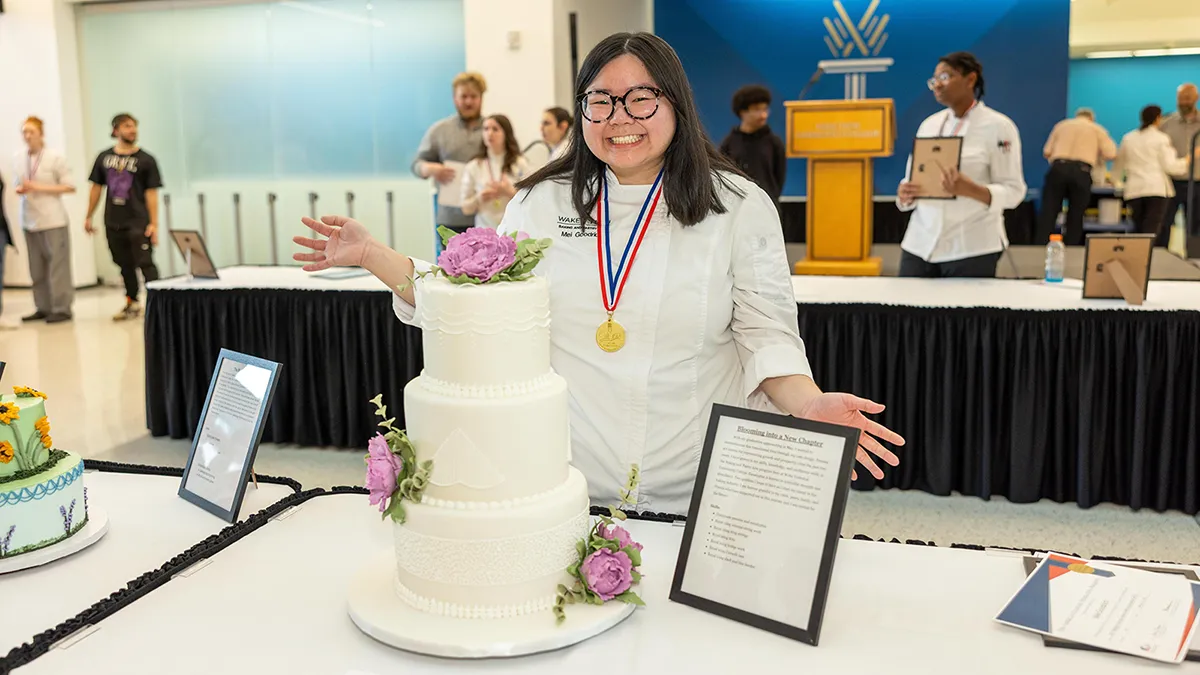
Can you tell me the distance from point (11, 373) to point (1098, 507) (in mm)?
5501

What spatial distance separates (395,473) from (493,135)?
14.9 ft

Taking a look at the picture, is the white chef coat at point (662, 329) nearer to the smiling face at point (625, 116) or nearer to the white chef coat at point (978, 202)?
the smiling face at point (625, 116)

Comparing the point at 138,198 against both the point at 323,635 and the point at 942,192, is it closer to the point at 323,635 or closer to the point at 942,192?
the point at 942,192

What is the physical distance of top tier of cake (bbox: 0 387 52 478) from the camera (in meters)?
1.36

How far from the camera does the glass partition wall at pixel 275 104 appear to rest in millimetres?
8875

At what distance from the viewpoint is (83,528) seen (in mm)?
1470

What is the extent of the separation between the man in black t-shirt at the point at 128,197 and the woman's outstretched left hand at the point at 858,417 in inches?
268

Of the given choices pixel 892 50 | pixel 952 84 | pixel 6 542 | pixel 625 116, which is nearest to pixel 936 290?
pixel 952 84

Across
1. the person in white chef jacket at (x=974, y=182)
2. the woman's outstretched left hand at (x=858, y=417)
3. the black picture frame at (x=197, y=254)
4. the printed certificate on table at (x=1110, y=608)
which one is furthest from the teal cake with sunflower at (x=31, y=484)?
the person in white chef jacket at (x=974, y=182)

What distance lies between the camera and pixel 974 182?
4059mm

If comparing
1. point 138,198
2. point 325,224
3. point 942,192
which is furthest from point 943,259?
point 138,198

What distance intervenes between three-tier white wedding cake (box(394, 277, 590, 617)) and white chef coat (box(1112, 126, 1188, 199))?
8.86 m

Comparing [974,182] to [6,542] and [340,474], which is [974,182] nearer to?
[340,474]

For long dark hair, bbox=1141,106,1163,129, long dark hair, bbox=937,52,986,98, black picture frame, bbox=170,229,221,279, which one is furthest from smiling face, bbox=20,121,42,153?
long dark hair, bbox=1141,106,1163,129
